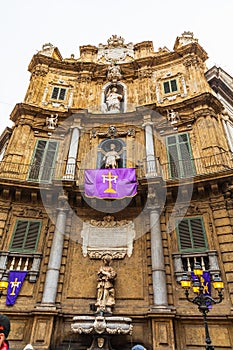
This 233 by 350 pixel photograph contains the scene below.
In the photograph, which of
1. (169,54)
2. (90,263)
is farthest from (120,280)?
(169,54)

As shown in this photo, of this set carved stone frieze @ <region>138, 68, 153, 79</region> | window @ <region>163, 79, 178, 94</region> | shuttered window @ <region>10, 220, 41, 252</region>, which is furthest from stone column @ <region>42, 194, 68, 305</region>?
carved stone frieze @ <region>138, 68, 153, 79</region>

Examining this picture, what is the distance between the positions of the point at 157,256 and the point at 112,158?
5.58 m

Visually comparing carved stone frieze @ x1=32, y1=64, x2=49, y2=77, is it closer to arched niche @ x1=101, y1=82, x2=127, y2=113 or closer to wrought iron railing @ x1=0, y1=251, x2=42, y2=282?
arched niche @ x1=101, y1=82, x2=127, y2=113

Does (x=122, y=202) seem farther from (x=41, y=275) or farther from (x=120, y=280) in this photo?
(x=41, y=275)

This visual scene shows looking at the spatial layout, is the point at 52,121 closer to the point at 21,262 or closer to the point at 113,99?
the point at 113,99

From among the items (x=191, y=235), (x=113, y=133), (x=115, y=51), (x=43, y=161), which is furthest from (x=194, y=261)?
(x=115, y=51)

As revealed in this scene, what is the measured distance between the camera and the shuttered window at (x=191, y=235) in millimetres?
10312

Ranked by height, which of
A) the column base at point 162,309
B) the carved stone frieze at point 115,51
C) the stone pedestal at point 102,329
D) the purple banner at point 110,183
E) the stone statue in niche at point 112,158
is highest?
the carved stone frieze at point 115,51

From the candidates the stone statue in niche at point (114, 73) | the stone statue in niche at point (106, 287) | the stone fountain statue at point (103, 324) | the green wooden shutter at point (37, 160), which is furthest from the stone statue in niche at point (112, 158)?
the stone fountain statue at point (103, 324)

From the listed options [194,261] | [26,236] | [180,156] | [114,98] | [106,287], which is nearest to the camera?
[106,287]

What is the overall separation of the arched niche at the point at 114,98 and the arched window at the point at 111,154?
8.21ft

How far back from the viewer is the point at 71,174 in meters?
12.7

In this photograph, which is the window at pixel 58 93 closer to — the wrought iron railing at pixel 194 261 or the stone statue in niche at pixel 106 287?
the stone statue in niche at pixel 106 287

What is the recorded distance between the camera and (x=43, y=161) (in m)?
13.6
